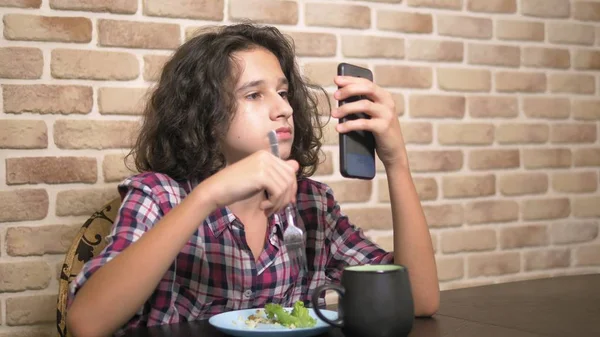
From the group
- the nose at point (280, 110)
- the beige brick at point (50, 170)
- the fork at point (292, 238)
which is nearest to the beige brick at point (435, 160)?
the fork at point (292, 238)

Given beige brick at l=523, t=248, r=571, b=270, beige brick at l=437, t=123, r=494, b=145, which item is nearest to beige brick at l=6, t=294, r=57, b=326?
beige brick at l=437, t=123, r=494, b=145

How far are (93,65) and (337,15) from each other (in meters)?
0.67

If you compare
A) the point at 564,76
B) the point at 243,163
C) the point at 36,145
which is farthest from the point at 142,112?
the point at 564,76

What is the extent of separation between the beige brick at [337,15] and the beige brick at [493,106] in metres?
0.43

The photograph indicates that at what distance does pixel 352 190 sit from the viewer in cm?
204

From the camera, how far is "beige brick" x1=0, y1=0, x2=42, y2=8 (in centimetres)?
165

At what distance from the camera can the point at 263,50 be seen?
5.12ft

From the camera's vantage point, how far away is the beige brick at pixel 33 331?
1653 millimetres

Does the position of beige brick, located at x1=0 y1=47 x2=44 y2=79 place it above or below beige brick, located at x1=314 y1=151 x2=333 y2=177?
above

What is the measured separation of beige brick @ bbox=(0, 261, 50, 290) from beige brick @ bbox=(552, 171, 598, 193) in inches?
61.4

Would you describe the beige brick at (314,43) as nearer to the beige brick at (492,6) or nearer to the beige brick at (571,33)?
the beige brick at (492,6)

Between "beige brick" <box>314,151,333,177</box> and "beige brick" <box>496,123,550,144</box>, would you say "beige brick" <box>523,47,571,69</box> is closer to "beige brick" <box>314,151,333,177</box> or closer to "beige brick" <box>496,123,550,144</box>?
"beige brick" <box>496,123,550,144</box>

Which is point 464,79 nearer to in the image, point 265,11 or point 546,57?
point 546,57

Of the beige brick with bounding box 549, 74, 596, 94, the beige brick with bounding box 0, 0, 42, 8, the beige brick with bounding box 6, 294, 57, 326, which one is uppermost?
the beige brick with bounding box 0, 0, 42, 8
